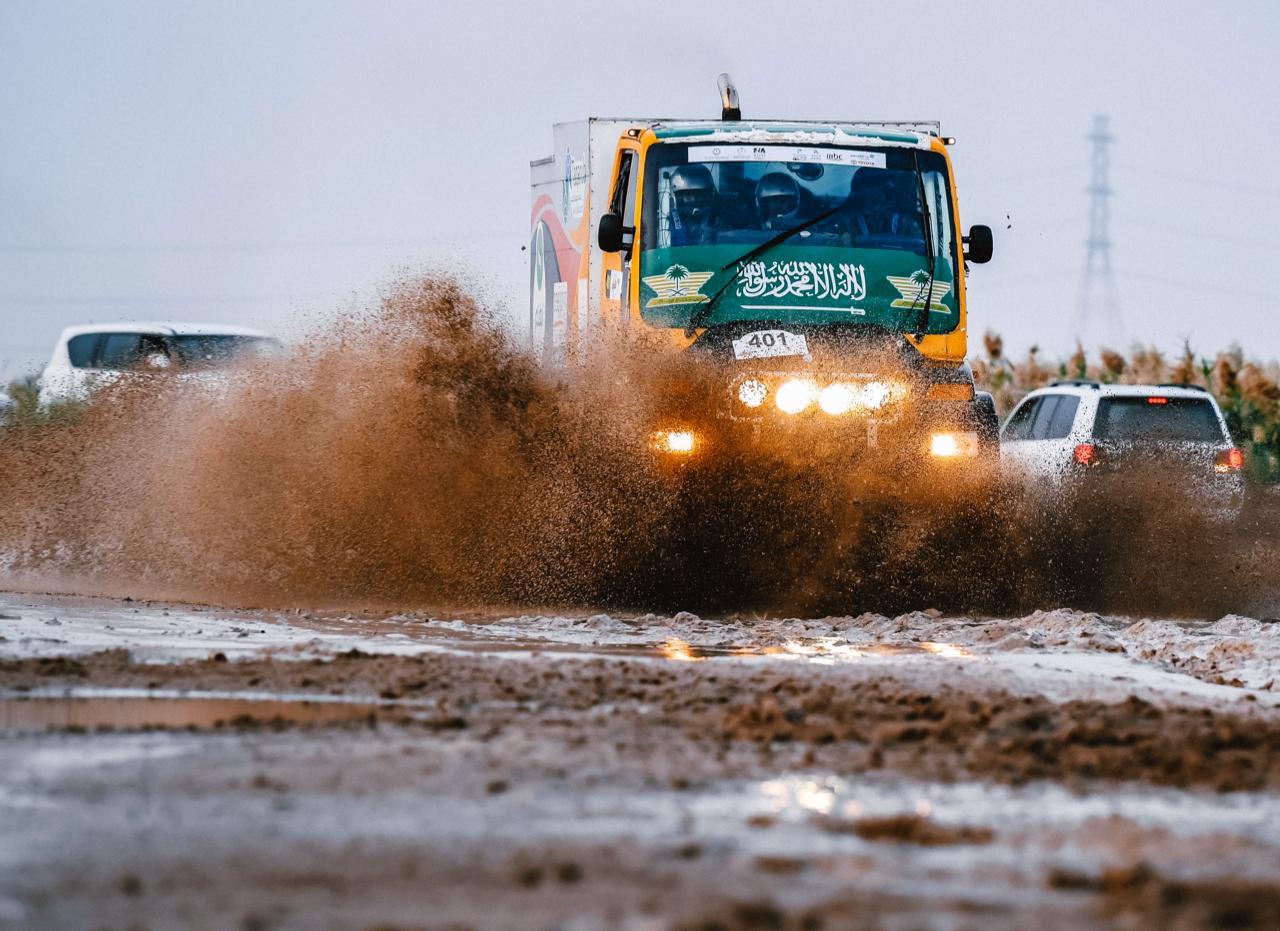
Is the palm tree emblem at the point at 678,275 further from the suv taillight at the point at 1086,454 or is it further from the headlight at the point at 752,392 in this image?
the suv taillight at the point at 1086,454

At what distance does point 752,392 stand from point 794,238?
3.81 feet

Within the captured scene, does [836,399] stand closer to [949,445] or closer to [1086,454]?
[949,445]

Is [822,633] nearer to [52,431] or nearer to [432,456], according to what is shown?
[432,456]

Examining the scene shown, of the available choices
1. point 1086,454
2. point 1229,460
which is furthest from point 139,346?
point 1229,460

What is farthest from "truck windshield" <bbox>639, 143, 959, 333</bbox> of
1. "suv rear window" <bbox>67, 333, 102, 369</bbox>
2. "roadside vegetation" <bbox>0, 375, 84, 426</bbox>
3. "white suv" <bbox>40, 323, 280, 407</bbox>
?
"suv rear window" <bbox>67, 333, 102, 369</bbox>

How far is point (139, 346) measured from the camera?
18.0 meters

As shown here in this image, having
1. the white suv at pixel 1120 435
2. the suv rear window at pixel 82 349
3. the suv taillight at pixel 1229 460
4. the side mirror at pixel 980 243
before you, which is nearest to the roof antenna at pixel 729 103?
the side mirror at pixel 980 243

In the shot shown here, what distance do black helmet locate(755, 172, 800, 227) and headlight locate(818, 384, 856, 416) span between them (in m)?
1.20

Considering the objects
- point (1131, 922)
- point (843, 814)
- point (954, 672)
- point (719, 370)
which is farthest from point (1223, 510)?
point (1131, 922)

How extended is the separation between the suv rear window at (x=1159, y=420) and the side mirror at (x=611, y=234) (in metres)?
6.66

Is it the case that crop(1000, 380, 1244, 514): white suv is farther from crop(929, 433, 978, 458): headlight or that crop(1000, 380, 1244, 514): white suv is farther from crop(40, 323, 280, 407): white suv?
A: crop(40, 323, 280, 407): white suv

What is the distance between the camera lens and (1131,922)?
3975mm

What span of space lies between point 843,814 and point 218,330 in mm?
13695

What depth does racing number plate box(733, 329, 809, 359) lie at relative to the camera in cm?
1224
